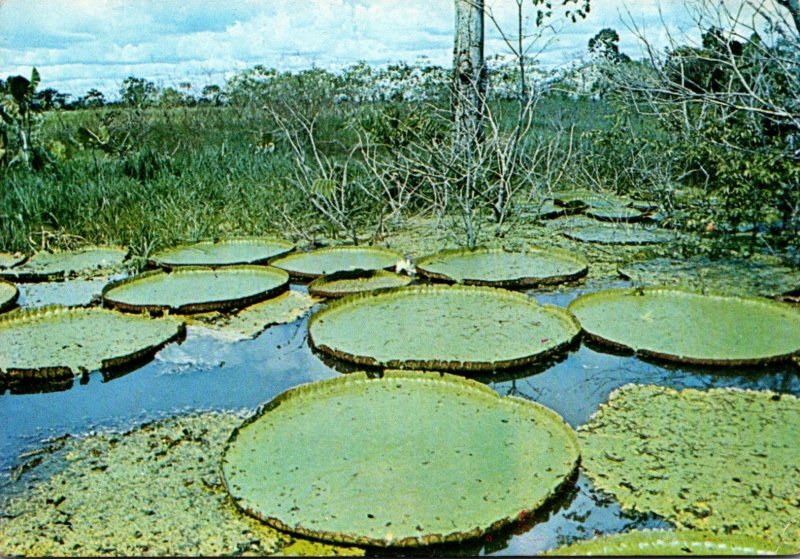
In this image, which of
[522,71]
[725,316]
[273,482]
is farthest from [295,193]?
[273,482]

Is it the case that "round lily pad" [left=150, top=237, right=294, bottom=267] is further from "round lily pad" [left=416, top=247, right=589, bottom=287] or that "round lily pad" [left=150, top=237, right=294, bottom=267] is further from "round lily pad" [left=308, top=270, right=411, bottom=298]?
"round lily pad" [left=416, top=247, right=589, bottom=287]

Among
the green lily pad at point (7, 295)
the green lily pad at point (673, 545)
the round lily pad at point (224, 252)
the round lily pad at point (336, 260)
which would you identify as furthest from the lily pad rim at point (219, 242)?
the green lily pad at point (673, 545)

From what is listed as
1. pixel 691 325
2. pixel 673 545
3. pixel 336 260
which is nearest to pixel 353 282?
pixel 336 260

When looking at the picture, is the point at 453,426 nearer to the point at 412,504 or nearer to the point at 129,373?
the point at 412,504

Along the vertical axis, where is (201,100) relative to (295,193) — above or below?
above

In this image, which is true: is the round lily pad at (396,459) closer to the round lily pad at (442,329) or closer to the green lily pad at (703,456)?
the green lily pad at (703,456)

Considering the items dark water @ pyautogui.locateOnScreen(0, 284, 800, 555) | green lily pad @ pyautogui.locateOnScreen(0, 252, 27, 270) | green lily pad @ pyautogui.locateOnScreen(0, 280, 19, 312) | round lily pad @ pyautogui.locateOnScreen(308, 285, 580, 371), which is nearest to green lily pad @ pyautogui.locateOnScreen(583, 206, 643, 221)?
round lily pad @ pyautogui.locateOnScreen(308, 285, 580, 371)
